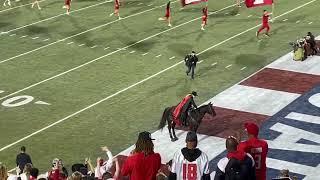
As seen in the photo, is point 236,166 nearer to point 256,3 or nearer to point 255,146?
point 255,146

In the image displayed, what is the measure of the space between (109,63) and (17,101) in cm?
503

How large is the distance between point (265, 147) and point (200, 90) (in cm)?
1218

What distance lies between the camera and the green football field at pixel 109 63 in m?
19.1

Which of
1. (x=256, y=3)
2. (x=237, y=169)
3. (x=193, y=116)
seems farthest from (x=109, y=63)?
(x=237, y=169)

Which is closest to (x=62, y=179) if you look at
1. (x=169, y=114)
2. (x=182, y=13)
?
(x=169, y=114)

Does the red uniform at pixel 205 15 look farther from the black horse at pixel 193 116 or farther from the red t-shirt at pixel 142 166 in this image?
the red t-shirt at pixel 142 166

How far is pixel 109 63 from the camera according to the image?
84.6 ft

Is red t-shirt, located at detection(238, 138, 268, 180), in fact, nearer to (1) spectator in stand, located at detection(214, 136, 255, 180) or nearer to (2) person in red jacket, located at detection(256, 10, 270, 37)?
(1) spectator in stand, located at detection(214, 136, 255, 180)

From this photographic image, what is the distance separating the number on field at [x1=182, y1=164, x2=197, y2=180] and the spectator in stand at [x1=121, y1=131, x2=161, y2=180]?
0.38 m

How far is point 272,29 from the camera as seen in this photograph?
30297mm

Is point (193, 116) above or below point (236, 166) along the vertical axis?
below

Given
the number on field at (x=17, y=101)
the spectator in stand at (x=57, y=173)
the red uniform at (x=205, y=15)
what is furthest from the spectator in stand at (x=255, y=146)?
the red uniform at (x=205, y=15)

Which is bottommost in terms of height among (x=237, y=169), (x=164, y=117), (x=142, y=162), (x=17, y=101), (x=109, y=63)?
(x=109, y=63)

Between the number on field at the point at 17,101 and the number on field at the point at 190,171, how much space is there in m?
13.0
